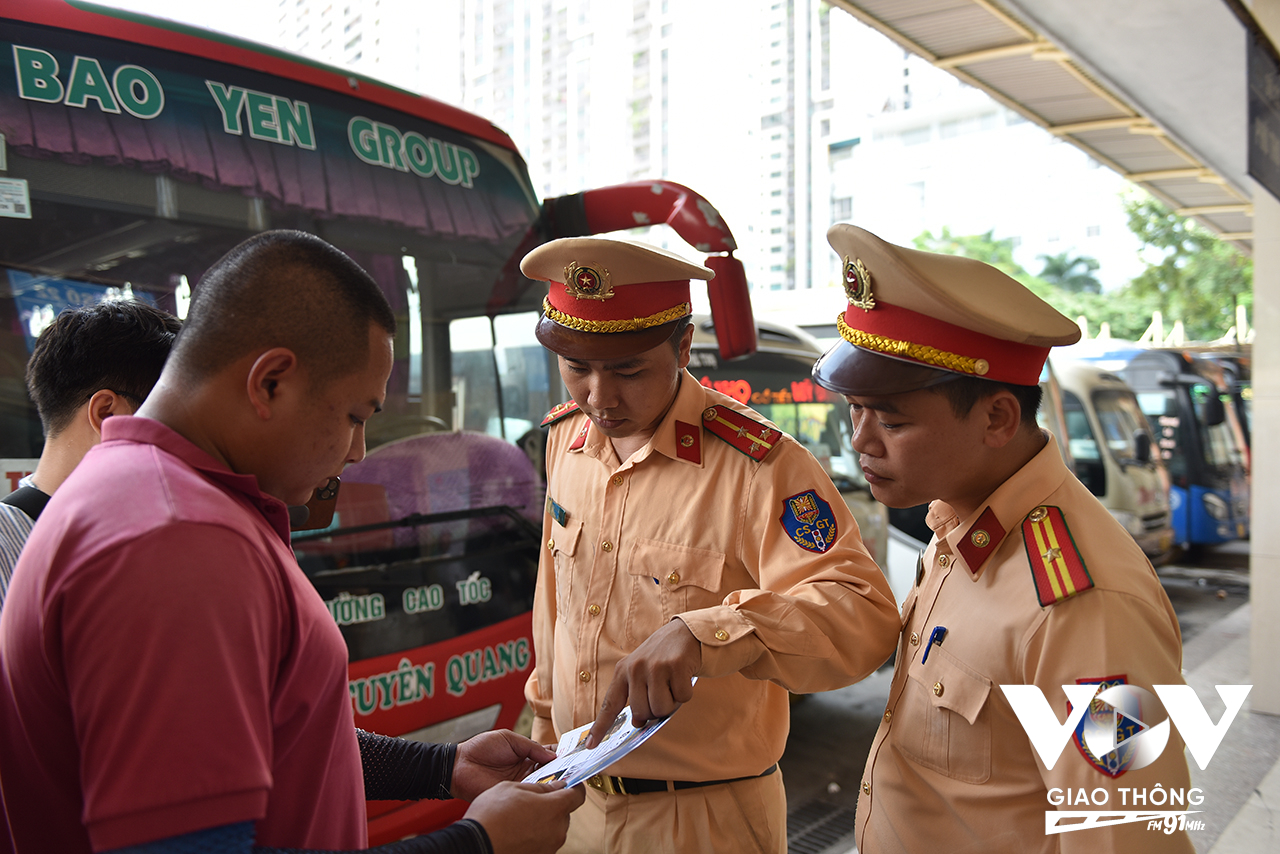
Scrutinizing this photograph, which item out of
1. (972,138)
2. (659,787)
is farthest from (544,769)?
(972,138)

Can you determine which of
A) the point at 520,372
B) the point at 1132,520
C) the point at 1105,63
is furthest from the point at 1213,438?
the point at 520,372

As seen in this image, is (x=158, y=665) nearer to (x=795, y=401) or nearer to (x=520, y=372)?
(x=520, y=372)

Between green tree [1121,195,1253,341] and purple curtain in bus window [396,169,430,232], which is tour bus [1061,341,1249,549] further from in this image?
purple curtain in bus window [396,169,430,232]

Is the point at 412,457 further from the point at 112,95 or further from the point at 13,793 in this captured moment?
the point at 13,793

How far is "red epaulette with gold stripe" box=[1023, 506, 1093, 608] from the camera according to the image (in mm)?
1264

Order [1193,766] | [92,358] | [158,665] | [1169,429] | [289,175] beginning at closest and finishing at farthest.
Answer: [158,665], [92,358], [289,175], [1193,766], [1169,429]

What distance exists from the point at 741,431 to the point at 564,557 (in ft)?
1.74

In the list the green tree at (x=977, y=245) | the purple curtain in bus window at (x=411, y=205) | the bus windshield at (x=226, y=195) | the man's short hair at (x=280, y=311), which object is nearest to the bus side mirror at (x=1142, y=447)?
the bus windshield at (x=226, y=195)

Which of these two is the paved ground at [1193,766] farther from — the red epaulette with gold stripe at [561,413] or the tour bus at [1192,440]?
the tour bus at [1192,440]

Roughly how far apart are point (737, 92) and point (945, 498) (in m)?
51.0

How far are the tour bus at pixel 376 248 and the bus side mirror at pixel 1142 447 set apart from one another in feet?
29.1

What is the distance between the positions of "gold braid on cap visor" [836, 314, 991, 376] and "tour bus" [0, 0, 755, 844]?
5.51 ft

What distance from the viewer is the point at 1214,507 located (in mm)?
12203

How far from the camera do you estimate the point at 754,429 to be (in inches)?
76.0
